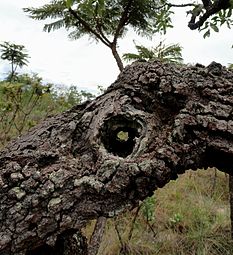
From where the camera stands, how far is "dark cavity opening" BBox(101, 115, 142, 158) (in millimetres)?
1260

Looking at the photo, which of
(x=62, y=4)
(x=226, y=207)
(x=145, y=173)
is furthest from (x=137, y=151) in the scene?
(x=226, y=207)

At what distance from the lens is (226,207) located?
400 cm

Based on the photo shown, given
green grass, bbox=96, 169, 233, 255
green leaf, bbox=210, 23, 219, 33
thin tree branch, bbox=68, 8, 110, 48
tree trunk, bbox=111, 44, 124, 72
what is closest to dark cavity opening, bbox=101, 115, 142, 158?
green leaf, bbox=210, 23, 219, 33

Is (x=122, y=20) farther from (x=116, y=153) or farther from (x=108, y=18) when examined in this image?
(x=116, y=153)

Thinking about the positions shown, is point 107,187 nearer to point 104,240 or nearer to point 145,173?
point 145,173

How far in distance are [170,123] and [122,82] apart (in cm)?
20

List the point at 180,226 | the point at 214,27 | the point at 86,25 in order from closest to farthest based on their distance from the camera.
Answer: the point at 214,27 < the point at 86,25 < the point at 180,226

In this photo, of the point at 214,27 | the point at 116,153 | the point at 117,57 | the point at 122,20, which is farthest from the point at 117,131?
the point at 122,20

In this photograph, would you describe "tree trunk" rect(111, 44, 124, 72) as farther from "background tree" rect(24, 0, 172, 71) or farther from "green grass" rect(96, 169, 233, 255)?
"green grass" rect(96, 169, 233, 255)

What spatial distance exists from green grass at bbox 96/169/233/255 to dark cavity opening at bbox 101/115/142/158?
78.8 inches

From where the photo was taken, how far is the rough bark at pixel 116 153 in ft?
3.89

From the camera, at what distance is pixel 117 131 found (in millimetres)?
1291

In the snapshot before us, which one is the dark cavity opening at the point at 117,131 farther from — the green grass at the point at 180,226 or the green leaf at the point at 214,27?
the green grass at the point at 180,226

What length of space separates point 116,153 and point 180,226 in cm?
245
